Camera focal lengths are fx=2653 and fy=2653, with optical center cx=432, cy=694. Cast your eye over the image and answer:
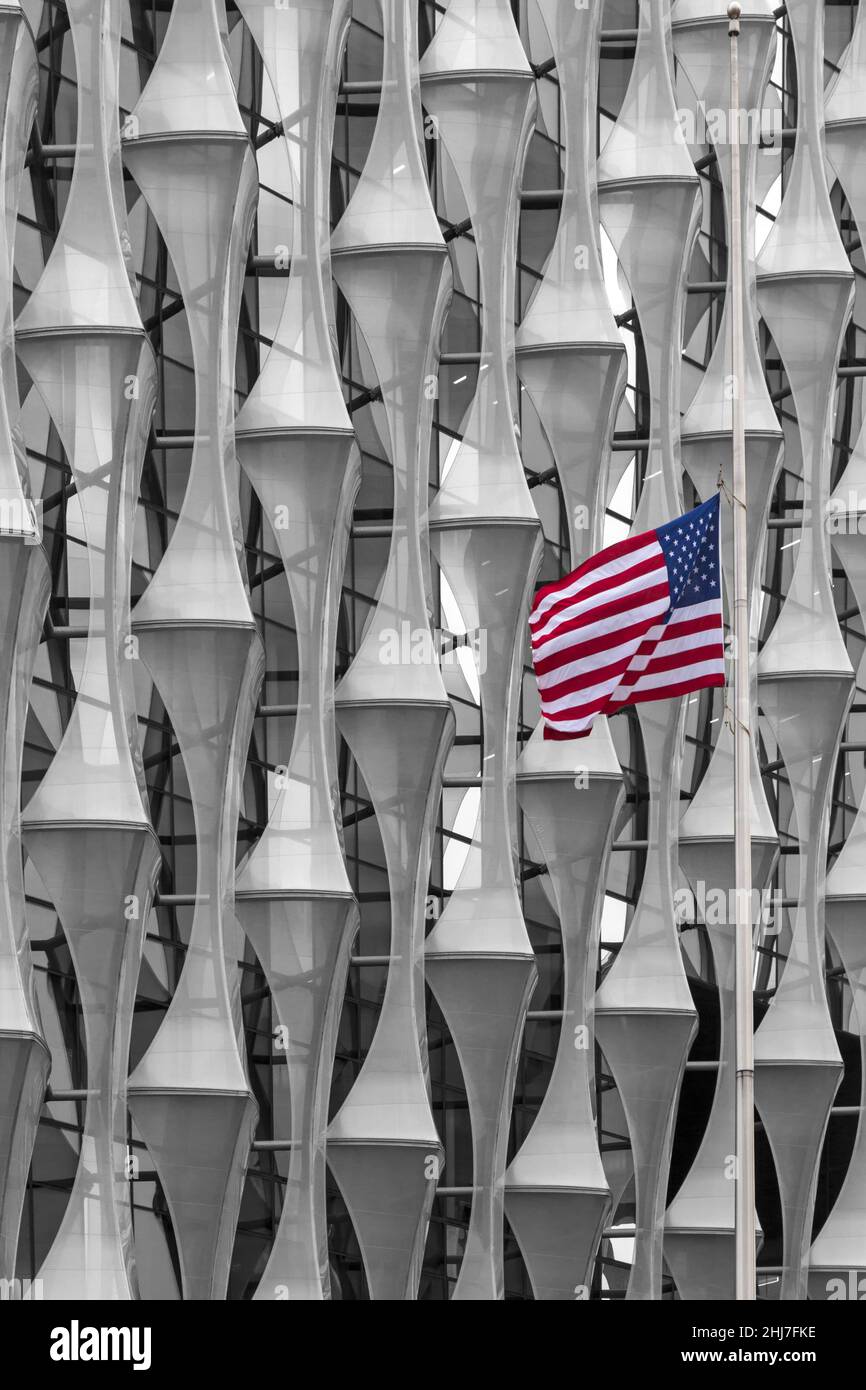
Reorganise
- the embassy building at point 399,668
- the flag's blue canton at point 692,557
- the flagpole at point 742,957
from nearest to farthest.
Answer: the flagpole at point 742,957 < the flag's blue canton at point 692,557 < the embassy building at point 399,668

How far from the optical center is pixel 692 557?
72.4 feet

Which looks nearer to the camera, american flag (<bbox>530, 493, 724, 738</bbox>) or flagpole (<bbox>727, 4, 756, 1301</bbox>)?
flagpole (<bbox>727, 4, 756, 1301</bbox>)

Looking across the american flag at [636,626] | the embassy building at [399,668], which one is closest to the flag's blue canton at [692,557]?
the american flag at [636,626]

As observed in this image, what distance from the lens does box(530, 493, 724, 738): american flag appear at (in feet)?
72.2

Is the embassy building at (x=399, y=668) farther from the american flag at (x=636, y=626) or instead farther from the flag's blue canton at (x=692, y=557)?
the american flag at (x=636, y=626)

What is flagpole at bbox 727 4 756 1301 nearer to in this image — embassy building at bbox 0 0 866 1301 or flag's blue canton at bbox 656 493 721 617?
flag's blue canton at bbox 656 493 721 617

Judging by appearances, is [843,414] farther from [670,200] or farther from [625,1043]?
[625,1043]

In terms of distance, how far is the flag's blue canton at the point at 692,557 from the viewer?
→ 22.0m

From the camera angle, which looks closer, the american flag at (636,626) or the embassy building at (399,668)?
the american flag at (636,626)

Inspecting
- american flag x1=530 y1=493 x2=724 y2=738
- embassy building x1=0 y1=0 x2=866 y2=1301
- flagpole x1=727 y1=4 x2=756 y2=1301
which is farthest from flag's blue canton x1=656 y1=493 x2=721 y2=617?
embassy building x1=0 y1=0 x2=866 y2=1301

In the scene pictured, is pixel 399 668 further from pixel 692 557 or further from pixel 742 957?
pixel 742 957

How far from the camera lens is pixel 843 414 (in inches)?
1526

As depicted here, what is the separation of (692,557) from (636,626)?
2.44 ft
